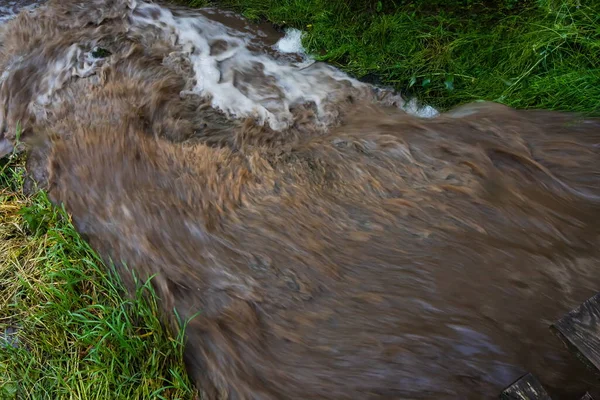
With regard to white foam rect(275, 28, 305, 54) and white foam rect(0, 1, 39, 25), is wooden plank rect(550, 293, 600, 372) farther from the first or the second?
white foam rect(0, 1, 39, 25)

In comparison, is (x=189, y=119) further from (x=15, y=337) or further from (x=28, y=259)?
(x=15, y=337)

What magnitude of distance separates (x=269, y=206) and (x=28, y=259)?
1.48m

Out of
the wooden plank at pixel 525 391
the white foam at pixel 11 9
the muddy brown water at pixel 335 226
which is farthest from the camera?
the white foam at pixel 11 9

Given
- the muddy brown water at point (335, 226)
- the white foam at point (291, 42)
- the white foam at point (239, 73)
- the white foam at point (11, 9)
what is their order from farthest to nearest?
1. the white foam at point (11, 9)
2. the white foam at point (291, 42)
3. the white foam at point (239, 73)
4. the muddy brown water at point (335, 226)

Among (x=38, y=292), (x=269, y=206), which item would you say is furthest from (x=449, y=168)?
(x=38, y=292)

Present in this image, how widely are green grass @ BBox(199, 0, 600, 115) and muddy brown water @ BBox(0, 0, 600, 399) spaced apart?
0.44 metres

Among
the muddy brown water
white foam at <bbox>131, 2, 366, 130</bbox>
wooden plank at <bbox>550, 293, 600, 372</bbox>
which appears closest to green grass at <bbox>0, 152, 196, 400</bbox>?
the muddy brown water

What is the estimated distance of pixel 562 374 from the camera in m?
1.81

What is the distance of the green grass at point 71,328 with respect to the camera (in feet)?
7.14

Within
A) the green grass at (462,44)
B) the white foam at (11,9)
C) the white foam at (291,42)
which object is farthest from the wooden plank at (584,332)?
the white foam at (11,9)

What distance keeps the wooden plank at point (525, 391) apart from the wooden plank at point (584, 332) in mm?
182

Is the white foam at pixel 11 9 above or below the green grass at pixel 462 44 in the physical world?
below

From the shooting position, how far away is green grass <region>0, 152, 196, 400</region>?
7.14 feet

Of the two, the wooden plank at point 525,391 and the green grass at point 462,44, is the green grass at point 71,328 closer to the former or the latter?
the wooden plank at point 525,391
